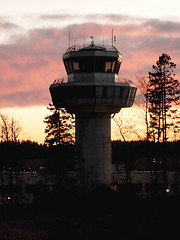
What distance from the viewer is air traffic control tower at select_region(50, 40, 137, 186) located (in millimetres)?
42719

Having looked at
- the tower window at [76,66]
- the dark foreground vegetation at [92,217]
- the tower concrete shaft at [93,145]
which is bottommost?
the dark foreground vegetation at [92,217]

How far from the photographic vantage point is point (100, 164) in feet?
145

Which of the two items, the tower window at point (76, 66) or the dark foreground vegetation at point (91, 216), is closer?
the dark foreground vegetation at point (91, 216)

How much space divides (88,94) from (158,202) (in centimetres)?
1273

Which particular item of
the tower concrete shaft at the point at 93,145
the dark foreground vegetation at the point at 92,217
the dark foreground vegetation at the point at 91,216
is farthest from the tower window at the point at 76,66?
the dark foreground vegetation at the point at 92,217

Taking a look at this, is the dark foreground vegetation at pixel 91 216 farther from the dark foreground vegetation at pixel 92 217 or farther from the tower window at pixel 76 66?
the tower window at pixel 76 66

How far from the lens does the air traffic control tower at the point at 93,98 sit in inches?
1682

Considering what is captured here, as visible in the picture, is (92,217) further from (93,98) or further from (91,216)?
(93,98)

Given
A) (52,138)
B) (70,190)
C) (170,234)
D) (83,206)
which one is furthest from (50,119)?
(170,234)

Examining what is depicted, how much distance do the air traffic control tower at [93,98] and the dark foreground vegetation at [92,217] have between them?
10.1ft

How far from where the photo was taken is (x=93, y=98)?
42.5 metres

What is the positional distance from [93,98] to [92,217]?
40.2ft

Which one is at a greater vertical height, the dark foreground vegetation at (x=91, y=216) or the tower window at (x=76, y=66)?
the tower window at (x=76, y=66)

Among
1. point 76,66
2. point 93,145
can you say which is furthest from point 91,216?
point 76,66
